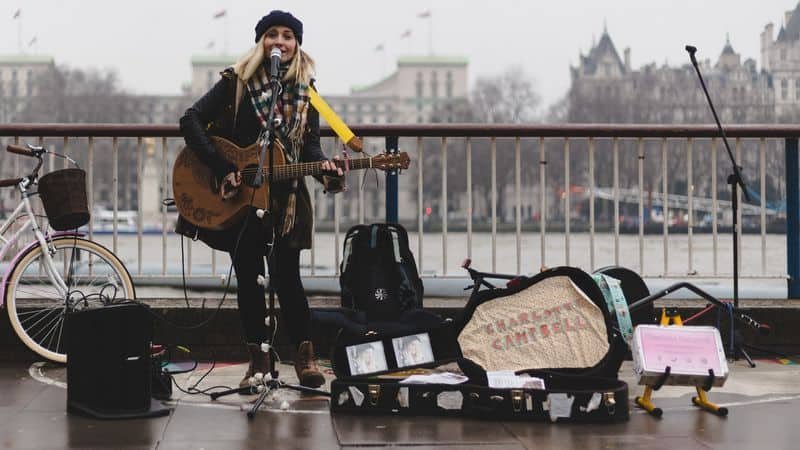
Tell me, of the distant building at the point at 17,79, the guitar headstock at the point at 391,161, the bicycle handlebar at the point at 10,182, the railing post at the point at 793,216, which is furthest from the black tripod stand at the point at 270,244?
the distant building at the point at 17,79

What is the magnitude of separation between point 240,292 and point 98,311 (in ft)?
2.64

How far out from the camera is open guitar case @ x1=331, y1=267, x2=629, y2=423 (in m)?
4.16

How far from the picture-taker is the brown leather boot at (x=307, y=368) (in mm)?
4828

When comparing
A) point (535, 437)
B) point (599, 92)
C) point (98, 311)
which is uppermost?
point (599, 92)

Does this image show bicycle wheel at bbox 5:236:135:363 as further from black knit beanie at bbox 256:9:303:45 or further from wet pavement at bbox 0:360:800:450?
black knit beanie at bbox 256:9:303:45

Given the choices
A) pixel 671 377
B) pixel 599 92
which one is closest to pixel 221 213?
pixel 671 377

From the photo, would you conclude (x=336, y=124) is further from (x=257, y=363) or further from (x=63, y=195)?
(x=63, y=195)

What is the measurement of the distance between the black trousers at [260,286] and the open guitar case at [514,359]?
320mm

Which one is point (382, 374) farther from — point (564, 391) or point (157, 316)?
point (157, 316)

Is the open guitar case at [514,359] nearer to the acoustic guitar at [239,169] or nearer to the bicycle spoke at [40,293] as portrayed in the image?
the acoustic guitar at [239,169]

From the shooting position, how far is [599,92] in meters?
107

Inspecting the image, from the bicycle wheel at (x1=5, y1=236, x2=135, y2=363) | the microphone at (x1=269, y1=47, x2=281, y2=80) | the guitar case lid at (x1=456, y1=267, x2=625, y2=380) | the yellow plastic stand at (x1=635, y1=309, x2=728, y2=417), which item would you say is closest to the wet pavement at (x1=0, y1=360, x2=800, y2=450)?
the yellow plastic stand at (x1=635, y1=309, x2=728, y2=417)

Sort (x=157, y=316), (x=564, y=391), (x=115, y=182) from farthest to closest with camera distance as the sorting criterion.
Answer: (x=115, y=182), (x=157, y=316), (x=564, y=391)

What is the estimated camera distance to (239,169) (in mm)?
4723
